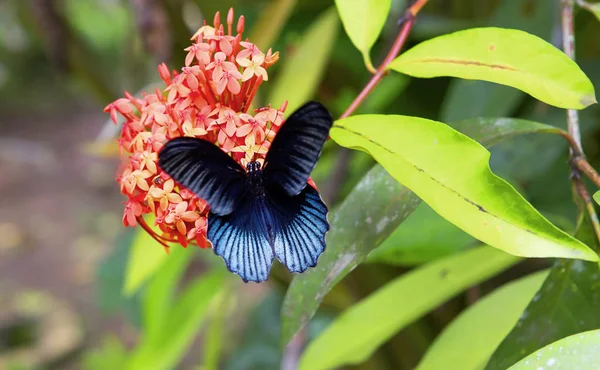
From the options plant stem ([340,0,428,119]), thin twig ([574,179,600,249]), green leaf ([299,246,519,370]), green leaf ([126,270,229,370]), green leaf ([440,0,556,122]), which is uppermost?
plant stem ([340,0,428,119])

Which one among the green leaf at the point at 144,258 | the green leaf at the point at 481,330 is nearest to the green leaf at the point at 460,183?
the green leaf at the point at 481,330

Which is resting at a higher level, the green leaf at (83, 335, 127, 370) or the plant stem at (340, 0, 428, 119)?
the plant stem at (340, 0, 428, 119)

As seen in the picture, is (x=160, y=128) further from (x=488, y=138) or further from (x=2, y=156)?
(x=2, y=156)

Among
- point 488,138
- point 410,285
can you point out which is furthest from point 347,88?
point 488,138

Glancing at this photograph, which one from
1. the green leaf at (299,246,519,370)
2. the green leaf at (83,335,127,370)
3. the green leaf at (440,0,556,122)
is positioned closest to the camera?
the green leaf at (299,246,519,370)

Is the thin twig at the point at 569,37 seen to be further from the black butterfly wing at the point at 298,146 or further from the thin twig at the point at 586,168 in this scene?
the black butterfly wing at the point at 298,146

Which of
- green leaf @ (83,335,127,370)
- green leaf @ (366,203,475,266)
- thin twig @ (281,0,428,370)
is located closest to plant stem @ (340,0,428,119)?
thin twig @ (281,0,428,370)

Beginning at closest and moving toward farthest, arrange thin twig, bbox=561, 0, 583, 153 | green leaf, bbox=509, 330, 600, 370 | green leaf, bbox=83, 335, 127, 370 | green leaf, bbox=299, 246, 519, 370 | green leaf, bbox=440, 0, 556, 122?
green leaf, bbox=509, 330, 600, 370
thin twig, bbox=561, 0, 583, 153
green leaf, bbox=299, 246, 519, 370
green leaf, bbox=440, 0, 556, 122
green leaf, bbox=83, 335, 127, 370

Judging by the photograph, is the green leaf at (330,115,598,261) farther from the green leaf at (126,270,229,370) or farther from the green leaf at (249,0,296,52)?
the green leaf at (126,270,229,370)

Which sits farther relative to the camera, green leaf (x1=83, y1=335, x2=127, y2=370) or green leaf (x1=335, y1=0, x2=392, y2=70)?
green leaf (x1=83, y1=335, x2=127, y2=370)

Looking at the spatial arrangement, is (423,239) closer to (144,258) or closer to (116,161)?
(144,258)
